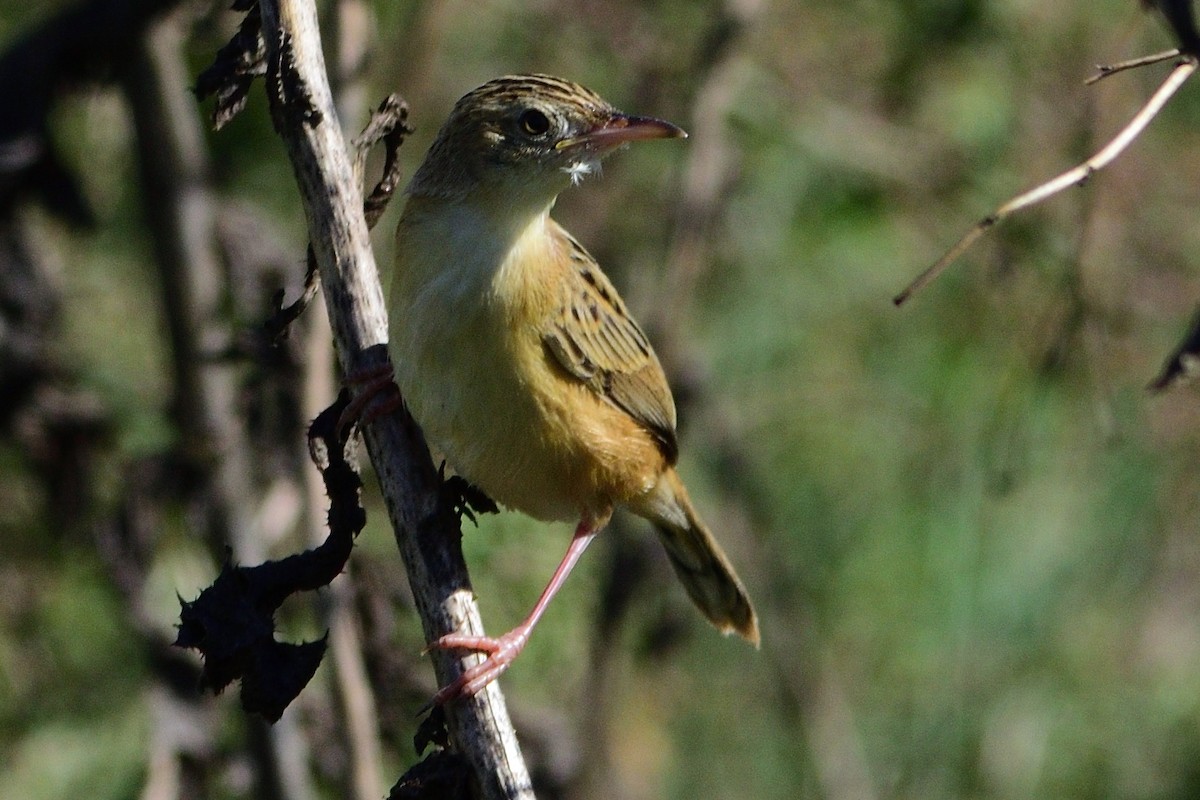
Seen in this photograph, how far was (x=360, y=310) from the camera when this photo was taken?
3266 mm

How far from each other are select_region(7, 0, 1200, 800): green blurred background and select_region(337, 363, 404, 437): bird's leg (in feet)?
6.99

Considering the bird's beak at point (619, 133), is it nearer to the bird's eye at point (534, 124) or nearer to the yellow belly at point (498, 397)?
the bird's eye at point (534, 124)

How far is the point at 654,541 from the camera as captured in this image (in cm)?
633

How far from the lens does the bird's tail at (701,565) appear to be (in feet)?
15.4

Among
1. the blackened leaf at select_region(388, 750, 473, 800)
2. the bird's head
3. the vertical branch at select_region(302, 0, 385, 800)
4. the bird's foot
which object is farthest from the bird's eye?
the blackened leaf at select_region(388, 750, 473, 800)

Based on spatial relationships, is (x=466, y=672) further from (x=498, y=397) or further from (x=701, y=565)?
(x=701, y=565)

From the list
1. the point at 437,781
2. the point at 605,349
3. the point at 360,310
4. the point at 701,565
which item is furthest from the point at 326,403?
the point at 437,781

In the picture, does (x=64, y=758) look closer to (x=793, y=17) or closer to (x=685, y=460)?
(x=685, y=460)

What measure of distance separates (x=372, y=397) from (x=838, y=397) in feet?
13.0

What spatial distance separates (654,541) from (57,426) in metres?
2.39

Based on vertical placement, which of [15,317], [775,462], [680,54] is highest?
[680,54]

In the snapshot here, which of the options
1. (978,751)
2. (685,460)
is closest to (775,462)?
(685,460)

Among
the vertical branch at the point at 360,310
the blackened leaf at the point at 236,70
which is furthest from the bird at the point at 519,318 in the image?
the blackened leaf at the point at 236,70

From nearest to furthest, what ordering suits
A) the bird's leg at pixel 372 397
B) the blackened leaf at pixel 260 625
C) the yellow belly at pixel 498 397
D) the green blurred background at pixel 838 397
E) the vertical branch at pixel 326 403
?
the blackened leaf at pixel 260 625
the bird's leg at pixel 372 397
the yellow belly at pixel 498 397
the vertical branch at pixel 326 403
the green blurred background at pixel 838 397
